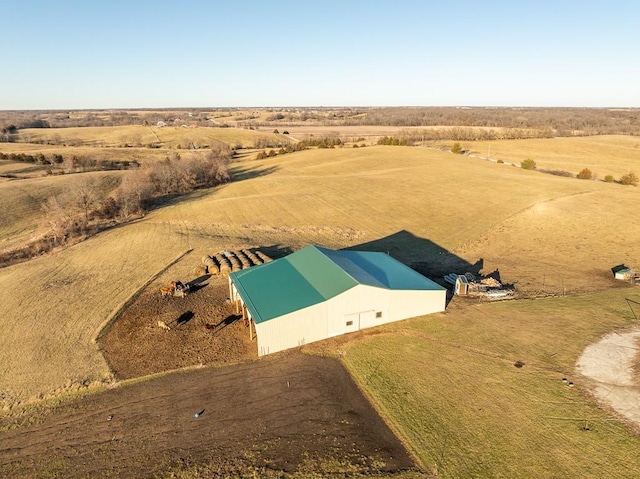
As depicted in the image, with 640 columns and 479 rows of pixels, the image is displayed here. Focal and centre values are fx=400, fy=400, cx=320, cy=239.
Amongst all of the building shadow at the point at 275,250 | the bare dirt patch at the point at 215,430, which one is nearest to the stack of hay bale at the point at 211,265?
the building shadow at the point at 275,250

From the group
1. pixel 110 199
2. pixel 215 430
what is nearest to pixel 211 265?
pixel 215 430

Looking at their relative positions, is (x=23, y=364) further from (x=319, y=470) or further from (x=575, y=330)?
(x=575, y=330)

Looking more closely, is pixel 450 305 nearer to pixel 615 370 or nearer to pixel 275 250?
pixel 615 370

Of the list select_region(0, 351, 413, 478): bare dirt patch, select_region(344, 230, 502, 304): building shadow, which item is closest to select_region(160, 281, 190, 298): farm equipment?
select_region(0, 351, 413, 478): bare dirt patch

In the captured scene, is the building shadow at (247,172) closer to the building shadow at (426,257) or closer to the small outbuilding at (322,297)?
the building shadow at (426,257)

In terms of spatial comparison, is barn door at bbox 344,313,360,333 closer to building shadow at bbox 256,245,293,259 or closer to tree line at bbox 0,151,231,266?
building shadow at bbox 256,245,293,259

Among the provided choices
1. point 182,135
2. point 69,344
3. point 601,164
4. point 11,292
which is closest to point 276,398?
point 69,344
